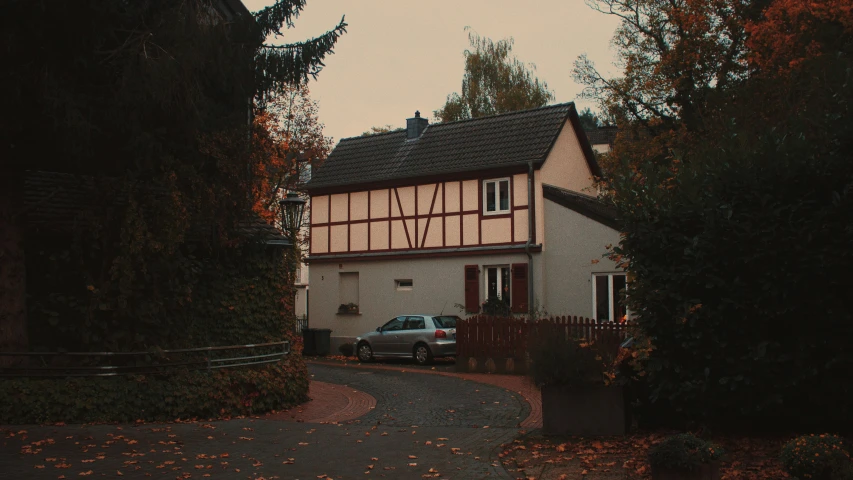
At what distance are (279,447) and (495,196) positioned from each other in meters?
18.5

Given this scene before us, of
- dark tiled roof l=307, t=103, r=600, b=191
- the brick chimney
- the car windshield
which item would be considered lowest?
the car windshield

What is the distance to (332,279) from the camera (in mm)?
32250

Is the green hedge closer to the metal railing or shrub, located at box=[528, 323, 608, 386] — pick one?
the metal railing

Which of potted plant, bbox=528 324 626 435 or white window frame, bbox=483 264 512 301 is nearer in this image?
potted plant, bbox=528 324 626 435

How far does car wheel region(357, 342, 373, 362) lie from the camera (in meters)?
27.3

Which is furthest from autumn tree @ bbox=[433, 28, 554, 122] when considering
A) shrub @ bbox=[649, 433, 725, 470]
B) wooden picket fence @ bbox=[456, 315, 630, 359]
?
shrub @ bbox=[649, 433, 725, 470]

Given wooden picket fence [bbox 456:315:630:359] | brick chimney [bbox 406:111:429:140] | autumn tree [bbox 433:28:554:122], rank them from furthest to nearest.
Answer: autumn tree [bbox 433:28:554:122], brick chimney [bbox 406:111:429:140], wooden picket fence [bbox 456:315:630:359]

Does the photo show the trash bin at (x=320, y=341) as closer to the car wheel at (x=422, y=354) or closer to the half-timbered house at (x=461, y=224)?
the half-timbered house at (x=461, y=224)

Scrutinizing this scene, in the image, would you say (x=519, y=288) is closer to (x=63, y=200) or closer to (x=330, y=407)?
(x=330, y=407)

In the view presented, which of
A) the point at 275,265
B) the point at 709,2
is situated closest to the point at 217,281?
the point at 275,265

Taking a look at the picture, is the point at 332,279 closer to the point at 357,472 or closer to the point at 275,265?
the point at 275,265

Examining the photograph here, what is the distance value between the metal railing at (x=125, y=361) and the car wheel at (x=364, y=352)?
38.2 feet

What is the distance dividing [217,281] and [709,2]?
2139cm

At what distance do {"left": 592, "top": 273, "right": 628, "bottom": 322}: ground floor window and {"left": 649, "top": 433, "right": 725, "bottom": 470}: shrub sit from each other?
18.1 meters
